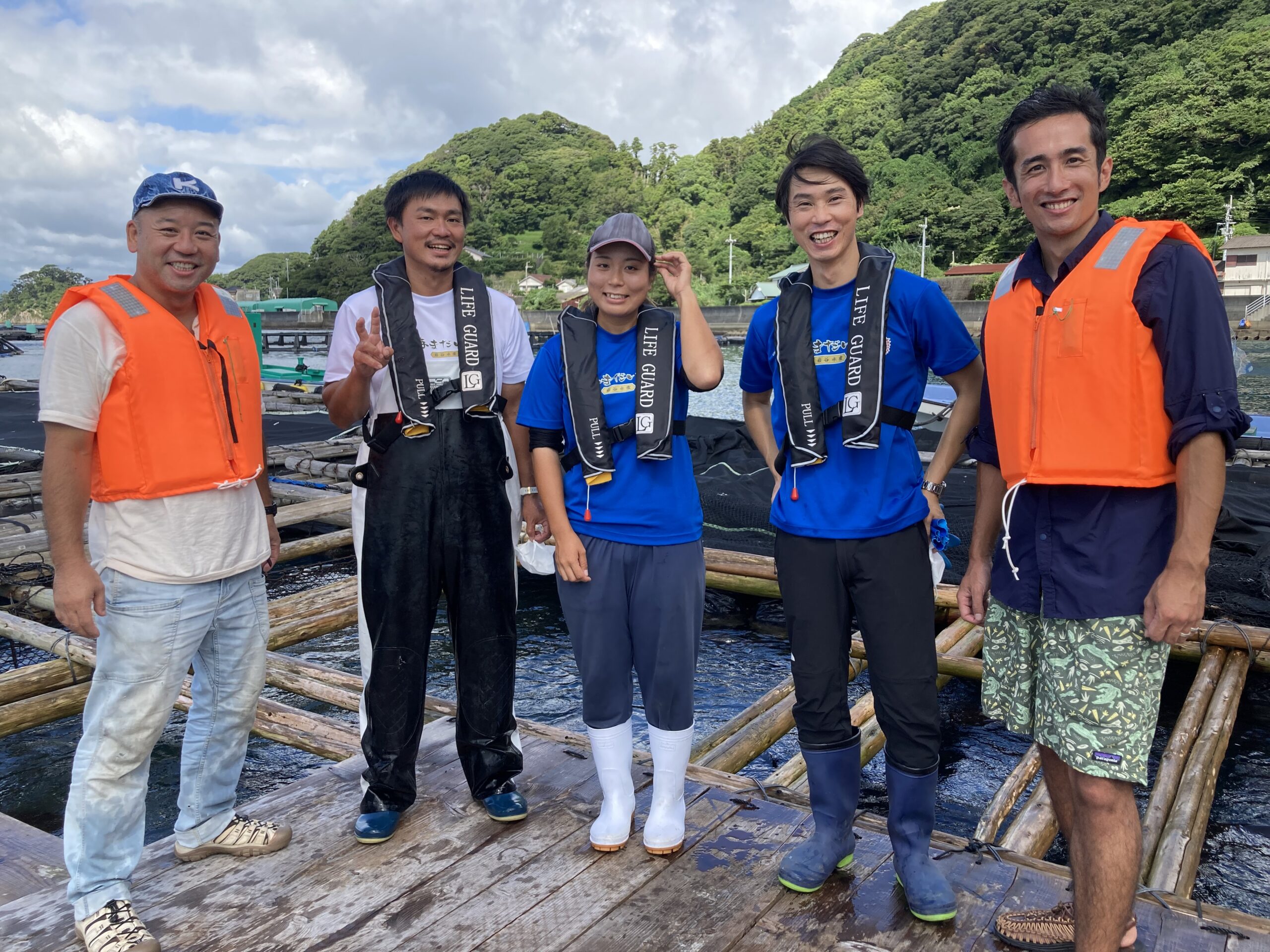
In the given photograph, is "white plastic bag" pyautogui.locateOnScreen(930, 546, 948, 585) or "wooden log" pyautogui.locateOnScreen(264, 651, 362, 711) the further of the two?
"wooden log" pyautogui.locateOnScreen(264, 651, 362, 711)

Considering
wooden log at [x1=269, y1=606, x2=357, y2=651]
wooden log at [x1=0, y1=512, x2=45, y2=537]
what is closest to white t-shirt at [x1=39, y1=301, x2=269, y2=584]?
wooden log at [x1=269, y1=606, x2=357, y2=651]

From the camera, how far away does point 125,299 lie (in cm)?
277

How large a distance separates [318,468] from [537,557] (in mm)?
10380

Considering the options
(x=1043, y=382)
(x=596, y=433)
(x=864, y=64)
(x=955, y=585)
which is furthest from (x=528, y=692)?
(x=864, y=64)

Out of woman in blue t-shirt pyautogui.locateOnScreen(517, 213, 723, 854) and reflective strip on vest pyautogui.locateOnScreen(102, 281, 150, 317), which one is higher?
reflective strip on vest pyautogui.locateOnScreen(102, 281, 150, 317)

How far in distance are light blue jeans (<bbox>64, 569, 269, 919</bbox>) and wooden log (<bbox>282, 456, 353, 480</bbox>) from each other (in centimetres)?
946

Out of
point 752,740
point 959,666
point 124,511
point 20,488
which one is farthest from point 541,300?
point 124,511

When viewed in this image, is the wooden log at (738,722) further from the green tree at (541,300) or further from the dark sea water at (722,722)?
the green tree at (541,300)

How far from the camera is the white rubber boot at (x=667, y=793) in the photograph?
3062mm

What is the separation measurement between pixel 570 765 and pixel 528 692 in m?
4.65

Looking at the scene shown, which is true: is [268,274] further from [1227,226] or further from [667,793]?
[667,793]

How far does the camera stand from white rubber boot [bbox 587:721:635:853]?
3164mm

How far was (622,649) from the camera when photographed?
3.21m

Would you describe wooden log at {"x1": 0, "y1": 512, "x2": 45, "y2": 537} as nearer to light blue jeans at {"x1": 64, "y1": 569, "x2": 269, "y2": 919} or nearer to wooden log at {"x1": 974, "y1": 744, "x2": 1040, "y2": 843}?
light blue jeans at {"x1": 64, "y1": 569, "x2": 269, "y2": 919}
